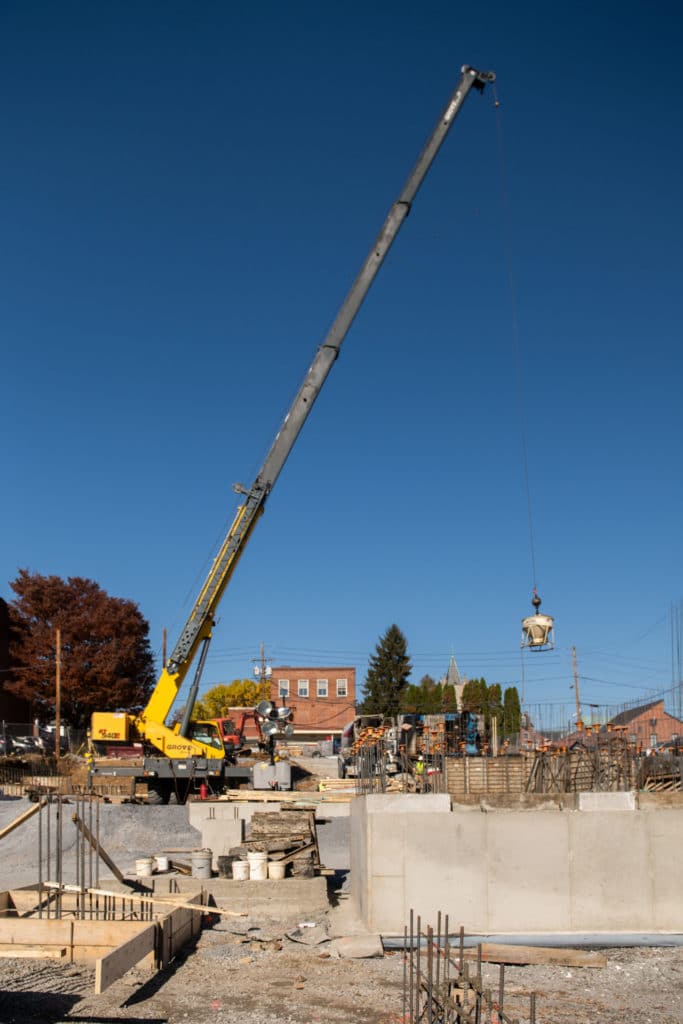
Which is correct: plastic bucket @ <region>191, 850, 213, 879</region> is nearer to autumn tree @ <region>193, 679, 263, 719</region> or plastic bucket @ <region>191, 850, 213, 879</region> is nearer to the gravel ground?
the gravel ground

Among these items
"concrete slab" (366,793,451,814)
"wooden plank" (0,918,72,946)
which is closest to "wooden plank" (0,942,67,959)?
"wooden plank" (0,918,72,946)

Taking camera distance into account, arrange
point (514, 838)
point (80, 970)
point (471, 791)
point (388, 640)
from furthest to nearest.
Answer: point (388, 640) → point (471, 791) → point (514, 838) → point (80, 970)

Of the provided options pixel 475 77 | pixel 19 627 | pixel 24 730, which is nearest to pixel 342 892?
pixel 475 77

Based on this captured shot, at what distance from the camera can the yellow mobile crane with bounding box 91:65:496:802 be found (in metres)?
27.7

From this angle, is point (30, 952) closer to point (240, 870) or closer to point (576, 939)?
point (240, 870)

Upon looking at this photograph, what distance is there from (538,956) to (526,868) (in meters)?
1.89

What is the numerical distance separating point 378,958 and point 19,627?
48.5 m

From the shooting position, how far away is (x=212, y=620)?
3045cm

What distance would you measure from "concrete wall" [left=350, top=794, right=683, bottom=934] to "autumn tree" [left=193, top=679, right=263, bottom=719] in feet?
212

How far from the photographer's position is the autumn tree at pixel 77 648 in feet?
183

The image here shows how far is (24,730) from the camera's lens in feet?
168

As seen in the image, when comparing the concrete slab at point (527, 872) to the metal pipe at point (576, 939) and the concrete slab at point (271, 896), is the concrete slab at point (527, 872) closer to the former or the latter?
the metal pipe at point (576, 939)

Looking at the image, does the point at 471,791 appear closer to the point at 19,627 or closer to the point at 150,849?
the point at 150,849

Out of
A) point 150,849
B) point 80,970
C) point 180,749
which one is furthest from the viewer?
point 180,749
